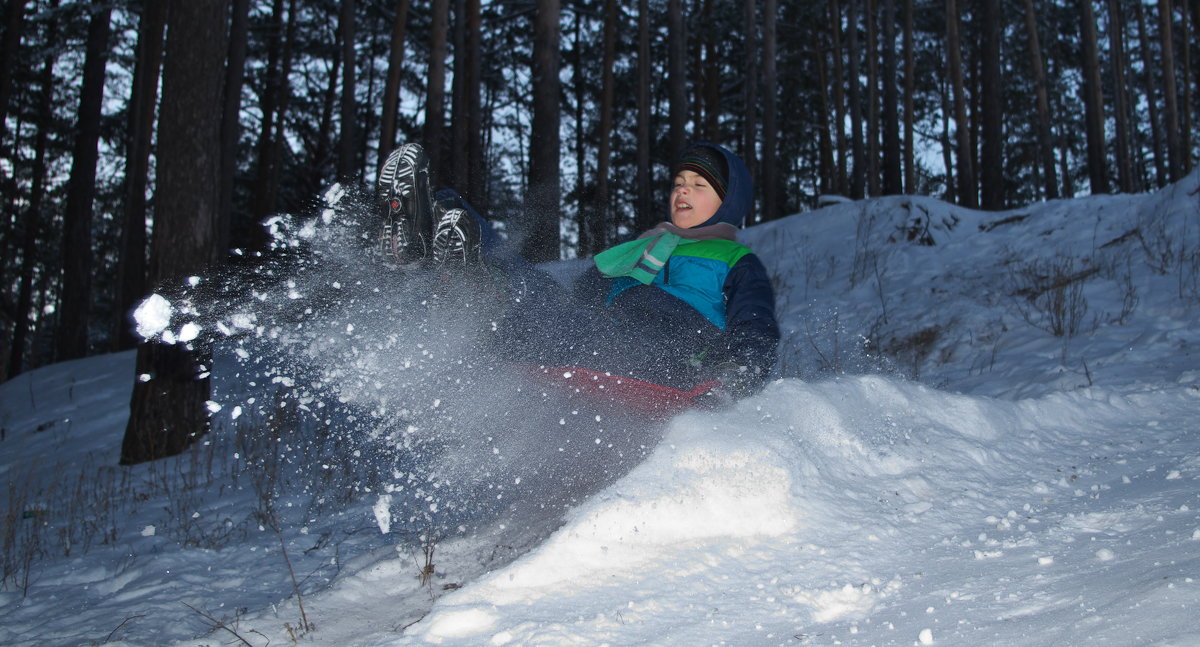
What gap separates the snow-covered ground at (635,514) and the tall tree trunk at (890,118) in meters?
9.25

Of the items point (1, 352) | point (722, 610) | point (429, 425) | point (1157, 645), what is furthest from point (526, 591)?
point (1, 352)

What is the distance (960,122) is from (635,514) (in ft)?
49.3

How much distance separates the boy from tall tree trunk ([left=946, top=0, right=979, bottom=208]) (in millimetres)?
12668

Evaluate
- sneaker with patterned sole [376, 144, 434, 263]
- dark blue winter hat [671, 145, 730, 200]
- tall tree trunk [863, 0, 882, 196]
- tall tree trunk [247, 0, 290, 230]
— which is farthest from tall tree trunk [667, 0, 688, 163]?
sneaker with patterned sole [376, 144, 434, 263]

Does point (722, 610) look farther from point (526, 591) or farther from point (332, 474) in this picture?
point (332, 474)

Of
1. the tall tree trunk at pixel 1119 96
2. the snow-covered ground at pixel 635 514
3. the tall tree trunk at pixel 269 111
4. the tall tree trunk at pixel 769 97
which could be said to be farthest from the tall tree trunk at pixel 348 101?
the tall tree trunk at pixel 1119 96

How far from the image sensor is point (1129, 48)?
982 inches

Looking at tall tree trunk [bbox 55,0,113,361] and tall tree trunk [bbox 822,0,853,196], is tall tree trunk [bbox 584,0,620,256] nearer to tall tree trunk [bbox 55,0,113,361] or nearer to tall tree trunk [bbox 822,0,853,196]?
tall tree trunk [bbox 822,0,853,196]

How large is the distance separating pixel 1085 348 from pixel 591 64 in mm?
16940

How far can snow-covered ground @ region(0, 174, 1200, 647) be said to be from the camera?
1897mm

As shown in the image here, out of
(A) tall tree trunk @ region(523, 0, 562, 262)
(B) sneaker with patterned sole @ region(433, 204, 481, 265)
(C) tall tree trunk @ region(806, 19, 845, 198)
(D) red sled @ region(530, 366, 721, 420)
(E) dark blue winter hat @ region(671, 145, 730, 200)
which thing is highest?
(C) tall tree trunk @ region(806, 19, 845, 198)

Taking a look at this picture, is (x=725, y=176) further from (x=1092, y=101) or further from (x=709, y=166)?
(x=1092, y=101)

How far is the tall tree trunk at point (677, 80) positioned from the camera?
12555 millimetres

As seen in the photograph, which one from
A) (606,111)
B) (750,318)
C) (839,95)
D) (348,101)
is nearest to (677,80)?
(606,111)
